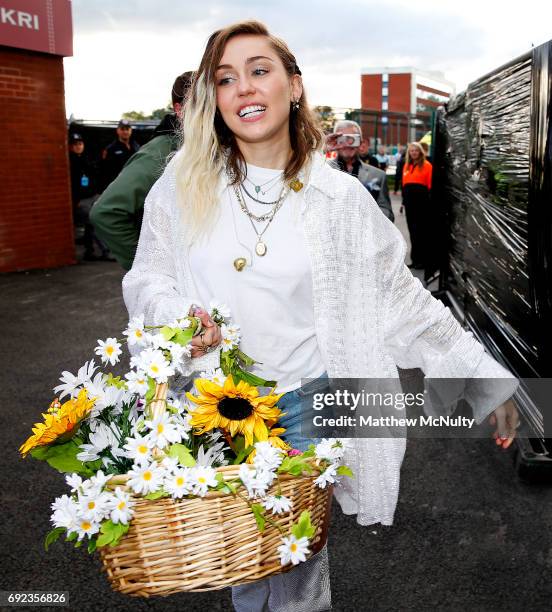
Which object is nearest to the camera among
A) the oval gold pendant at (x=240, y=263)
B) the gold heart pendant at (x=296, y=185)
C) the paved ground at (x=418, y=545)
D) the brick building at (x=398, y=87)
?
the oval gold pendant at (x=240, y=263)

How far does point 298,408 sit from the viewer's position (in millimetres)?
2264

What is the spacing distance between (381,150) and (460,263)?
23535mm

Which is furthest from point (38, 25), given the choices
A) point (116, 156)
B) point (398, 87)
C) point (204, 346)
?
point (398, 87)

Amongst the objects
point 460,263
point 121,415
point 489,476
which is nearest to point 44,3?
point 460,263

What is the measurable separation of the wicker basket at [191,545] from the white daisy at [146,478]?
4 cm

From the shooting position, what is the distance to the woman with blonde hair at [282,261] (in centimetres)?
220

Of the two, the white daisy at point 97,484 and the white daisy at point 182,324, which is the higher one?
the white daisy at point 182,324

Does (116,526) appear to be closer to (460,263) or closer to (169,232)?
(169,232)

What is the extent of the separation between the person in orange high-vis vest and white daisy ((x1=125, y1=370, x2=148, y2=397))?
32.1ft

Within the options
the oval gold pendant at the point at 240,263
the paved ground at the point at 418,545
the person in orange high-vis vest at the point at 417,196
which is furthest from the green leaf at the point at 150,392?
the person in orange high-vis vest at the point at 417,196

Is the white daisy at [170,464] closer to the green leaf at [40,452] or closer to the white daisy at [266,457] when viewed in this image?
the white daisy at [266,457]

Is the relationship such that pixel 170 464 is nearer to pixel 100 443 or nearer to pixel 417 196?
pixel 100 443

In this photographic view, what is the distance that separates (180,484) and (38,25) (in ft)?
33.8

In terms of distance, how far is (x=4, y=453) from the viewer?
14.7 feet
